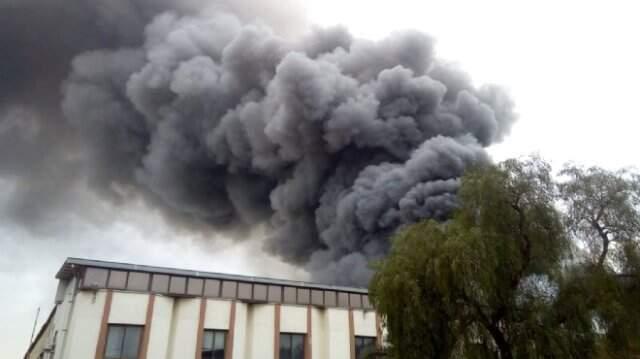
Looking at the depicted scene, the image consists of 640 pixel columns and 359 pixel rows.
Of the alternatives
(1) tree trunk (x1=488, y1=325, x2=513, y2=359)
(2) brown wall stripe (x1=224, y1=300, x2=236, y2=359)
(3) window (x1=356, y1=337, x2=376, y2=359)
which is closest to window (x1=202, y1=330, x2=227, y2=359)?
(2) brown wall stripe (x1=224, y1=300, x2=236, y2=359)

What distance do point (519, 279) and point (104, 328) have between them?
15.1 m

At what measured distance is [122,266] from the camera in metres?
19.2

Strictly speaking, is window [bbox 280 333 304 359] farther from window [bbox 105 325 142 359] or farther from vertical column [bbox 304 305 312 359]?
window [bbox 105 325 142 359]

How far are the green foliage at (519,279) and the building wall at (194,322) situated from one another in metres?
9.24

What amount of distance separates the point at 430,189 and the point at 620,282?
17.4 metres

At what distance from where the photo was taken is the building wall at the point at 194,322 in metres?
17.7

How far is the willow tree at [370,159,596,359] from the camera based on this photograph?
11047 mm

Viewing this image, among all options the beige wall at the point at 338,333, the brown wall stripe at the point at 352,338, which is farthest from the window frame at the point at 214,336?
the brown wall stripe at the point at 352,338

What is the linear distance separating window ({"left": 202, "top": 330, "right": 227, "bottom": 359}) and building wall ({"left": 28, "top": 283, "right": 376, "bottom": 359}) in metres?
0.31

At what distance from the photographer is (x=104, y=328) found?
17.8 m

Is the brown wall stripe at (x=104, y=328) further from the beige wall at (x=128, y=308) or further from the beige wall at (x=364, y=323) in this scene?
the beige wall at (x=364, y=323)

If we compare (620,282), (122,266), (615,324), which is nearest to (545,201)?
(620,282)

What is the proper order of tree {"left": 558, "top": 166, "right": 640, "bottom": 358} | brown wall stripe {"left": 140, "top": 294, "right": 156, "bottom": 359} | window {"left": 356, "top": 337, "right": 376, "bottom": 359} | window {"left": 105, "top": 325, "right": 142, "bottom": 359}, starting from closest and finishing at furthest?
tree {"left": 558, "top": 166, "right": 640, "bottom": 358} → window {"left": 105, "top": 325, "right": 142, "bottom": 359} → brown wall stripe {"left": 140, "top": 294, "right": 156, "bottom": 359} → window {"left": 356, "top": 337, "right": 376, "bottom": 359}

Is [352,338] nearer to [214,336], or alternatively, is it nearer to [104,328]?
[214,336]
